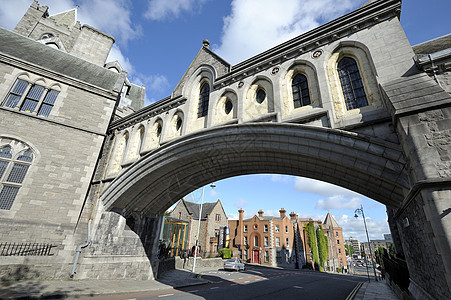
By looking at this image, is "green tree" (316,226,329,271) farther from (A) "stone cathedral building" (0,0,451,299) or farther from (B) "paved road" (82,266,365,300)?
(A) "stone cathedral building" (0,0,451,299)

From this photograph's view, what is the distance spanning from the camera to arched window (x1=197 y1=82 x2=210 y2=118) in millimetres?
10211

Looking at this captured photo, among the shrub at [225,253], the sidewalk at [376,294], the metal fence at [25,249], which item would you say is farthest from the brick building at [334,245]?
the metal fence at [25,249]

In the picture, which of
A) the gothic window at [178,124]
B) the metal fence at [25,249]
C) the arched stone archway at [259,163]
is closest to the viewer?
the arched stone archway at [259,163]

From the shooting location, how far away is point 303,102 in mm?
7242

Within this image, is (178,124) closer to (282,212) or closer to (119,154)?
(119,154)

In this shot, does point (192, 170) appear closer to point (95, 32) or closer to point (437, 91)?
point (437, 91)

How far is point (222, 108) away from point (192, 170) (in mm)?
3864

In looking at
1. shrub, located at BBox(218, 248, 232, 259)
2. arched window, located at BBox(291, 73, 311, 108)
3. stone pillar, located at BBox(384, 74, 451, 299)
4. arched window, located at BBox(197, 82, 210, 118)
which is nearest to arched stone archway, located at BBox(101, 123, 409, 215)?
stone pillar, located at BBox(384, 74, 451, 299)

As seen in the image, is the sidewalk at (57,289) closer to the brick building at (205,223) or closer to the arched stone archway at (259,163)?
the arched stone archway at (259,163)

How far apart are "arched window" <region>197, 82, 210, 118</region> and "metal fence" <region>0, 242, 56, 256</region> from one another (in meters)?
9.72

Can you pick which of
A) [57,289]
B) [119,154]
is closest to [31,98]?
[119,154]

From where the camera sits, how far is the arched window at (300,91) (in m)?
7.25

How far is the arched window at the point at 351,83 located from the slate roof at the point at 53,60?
1406 cm

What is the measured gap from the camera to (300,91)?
7.48 metres
